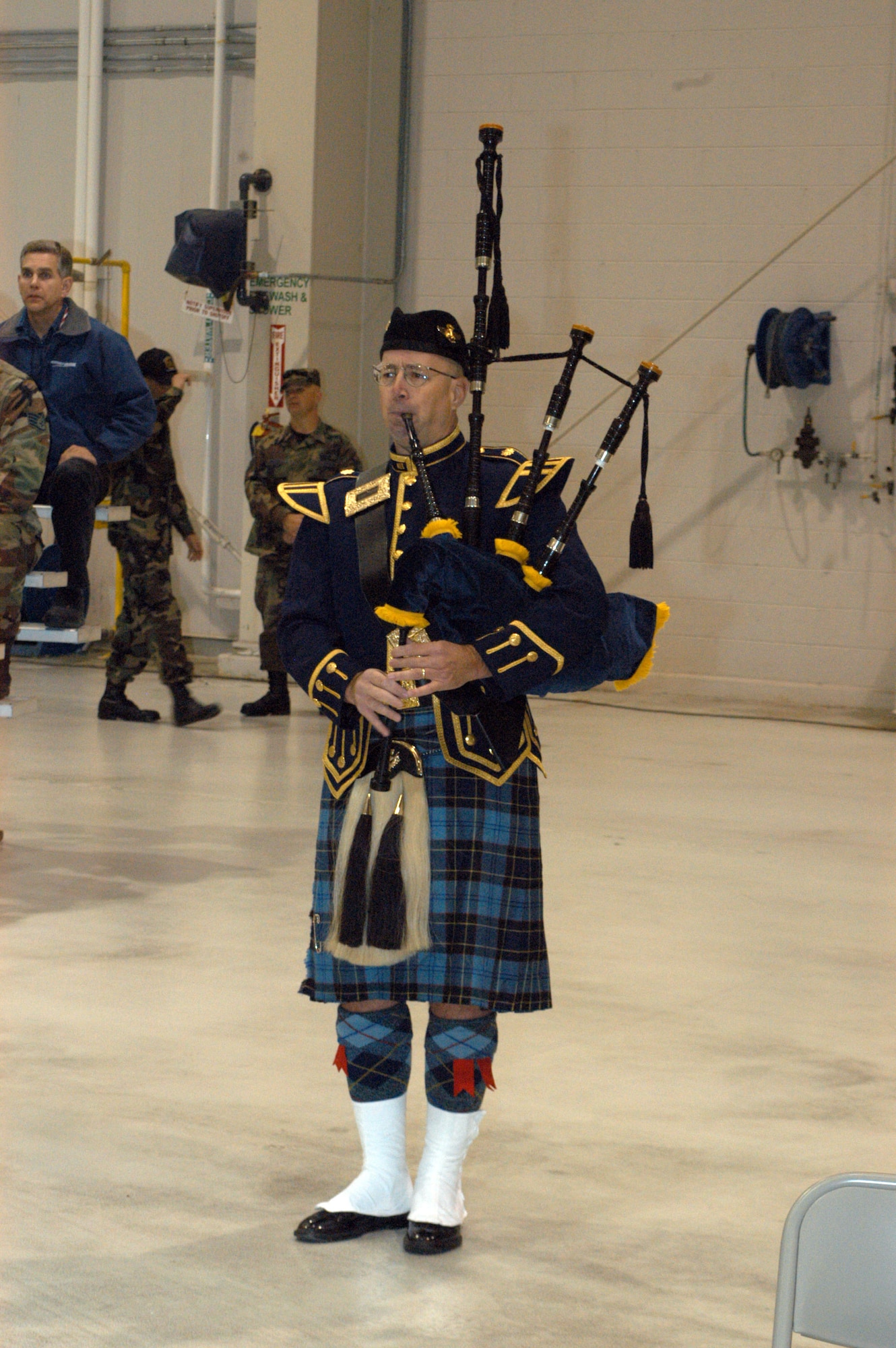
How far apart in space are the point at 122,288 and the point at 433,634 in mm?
7324

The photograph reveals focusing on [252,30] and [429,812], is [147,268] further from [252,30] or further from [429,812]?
[429,812]

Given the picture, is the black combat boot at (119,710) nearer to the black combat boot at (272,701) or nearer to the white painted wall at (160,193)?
the black combat boot at (272,701)

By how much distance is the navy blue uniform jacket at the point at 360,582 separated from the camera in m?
2.43

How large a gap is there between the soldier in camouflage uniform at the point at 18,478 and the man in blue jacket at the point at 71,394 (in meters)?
0.51

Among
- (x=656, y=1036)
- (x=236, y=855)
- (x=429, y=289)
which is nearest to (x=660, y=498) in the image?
(x=429, y=289)

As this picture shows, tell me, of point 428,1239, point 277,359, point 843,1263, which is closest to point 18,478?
point 428,1239

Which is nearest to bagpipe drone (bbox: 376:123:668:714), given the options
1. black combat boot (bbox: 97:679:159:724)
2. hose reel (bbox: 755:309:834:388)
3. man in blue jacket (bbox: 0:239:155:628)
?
man in blue jacket (bbox: 0:239:155:628)

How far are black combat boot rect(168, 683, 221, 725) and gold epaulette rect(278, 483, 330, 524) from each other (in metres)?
4.54

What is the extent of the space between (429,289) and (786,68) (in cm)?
219

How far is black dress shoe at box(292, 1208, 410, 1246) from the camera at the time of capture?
2455 mm

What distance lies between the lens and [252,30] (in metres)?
9.05

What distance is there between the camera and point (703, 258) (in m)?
8.65

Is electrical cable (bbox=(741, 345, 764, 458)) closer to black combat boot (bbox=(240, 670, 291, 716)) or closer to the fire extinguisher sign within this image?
the fire extinguisher sign

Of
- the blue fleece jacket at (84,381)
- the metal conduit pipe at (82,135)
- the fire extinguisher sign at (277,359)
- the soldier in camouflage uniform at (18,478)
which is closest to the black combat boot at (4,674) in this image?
the soldier in camouflage uniform at (18,478)
